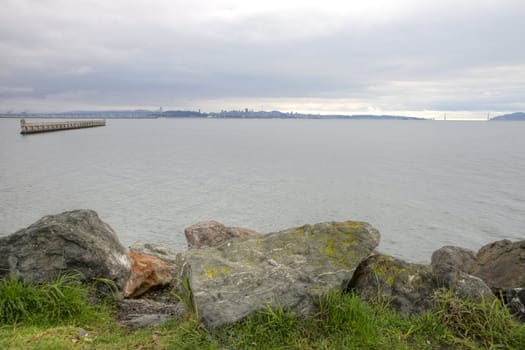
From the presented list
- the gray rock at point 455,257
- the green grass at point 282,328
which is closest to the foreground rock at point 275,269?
the green grass at point 282,328

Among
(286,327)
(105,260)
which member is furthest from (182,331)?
(105,260)

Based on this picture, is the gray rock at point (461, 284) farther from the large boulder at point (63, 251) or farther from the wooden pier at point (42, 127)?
the wooden pier at point (42, 127)

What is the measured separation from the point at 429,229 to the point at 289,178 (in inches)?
813

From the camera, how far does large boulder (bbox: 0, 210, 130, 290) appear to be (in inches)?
264

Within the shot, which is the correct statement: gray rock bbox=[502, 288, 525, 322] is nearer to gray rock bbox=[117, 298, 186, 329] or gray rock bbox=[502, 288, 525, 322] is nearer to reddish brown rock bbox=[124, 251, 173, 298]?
gray rock bbox=[117, 298, 186, 329]

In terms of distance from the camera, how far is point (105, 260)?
729 centimetres

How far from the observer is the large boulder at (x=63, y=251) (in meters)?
6.70

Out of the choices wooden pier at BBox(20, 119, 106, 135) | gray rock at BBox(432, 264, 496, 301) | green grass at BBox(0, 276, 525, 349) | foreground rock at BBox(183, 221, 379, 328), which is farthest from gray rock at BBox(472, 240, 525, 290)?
wooden pier at BBox(20, 119, 106, 135)

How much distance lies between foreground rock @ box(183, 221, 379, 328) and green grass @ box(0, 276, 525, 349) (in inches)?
7.7

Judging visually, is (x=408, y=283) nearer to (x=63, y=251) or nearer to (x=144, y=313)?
(x=144, y=313)

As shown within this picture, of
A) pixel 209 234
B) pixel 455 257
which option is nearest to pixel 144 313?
pixel 209 234

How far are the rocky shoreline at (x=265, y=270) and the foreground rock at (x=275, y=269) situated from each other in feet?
0.05

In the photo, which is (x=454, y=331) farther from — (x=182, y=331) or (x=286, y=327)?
(x=182, y=331)

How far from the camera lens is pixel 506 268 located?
299 inches
